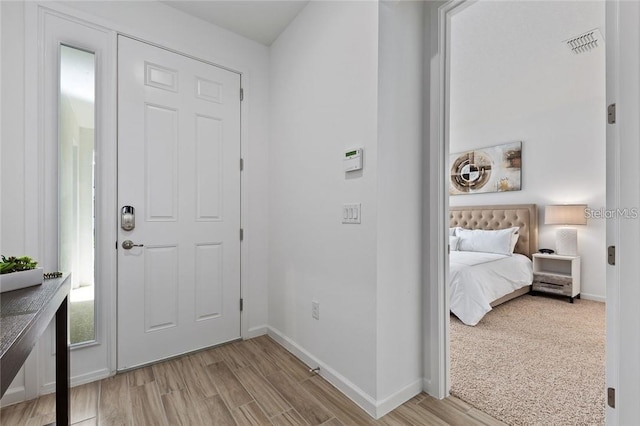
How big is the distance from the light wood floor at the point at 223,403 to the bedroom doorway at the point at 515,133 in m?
0.38

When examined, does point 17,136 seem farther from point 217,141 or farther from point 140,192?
point 217,141

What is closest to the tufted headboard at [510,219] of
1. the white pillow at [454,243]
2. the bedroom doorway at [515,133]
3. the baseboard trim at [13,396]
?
the bedroom doorway at [515,133]

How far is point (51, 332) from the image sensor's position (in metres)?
1.78

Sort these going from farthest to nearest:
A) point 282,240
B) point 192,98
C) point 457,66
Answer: point 457,66, point 282,240, point 192,98

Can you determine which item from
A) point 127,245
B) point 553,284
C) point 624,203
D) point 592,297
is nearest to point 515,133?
point 553,284

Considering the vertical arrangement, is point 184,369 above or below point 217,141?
below

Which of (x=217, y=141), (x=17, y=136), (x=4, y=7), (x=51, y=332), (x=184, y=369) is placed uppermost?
(x=4, y=7)

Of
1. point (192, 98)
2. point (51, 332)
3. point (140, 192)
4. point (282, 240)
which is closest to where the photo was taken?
point (51, 332)

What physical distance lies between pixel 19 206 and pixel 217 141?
129 centimetres

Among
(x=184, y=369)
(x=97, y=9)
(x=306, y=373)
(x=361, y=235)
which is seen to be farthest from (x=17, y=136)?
(x=306, y=373)

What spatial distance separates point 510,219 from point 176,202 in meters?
4.46

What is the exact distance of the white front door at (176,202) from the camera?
6.81ft

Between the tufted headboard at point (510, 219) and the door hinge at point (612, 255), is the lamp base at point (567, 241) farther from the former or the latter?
the door hinge at point (612, 255)

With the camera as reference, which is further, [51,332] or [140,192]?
[140,192]
